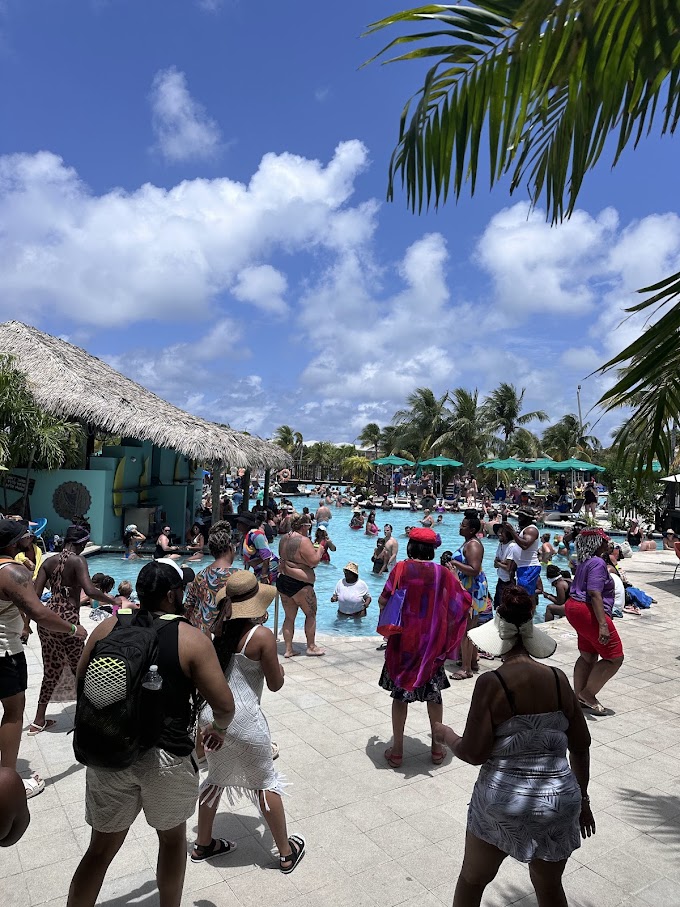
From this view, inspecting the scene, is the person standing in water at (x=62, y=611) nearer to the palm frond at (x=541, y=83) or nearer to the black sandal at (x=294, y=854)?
the black sandal at (x=294, y=854)

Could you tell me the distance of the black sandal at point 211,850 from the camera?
3.17m

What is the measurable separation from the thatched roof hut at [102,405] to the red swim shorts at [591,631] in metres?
11.8

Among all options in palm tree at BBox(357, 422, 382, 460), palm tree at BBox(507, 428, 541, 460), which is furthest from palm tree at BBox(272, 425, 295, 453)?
palm tree at BBox(507, 428, 541, 460)

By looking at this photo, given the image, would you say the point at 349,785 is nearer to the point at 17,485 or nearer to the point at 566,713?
the point at 566,713

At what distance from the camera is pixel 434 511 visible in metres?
30.4

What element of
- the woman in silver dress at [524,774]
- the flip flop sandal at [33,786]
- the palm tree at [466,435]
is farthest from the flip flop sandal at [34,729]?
the palm tree at [466,435]

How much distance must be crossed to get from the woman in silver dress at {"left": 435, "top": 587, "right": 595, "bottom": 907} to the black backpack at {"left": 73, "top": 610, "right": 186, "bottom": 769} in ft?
3.90

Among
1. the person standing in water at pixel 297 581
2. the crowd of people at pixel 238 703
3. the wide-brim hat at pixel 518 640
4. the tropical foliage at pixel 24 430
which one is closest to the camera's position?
the crowd of people at pixel 238 703

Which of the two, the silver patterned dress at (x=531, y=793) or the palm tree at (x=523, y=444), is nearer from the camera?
the silver patterned dress at (x=531, y=793)

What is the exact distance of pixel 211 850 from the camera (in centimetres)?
320

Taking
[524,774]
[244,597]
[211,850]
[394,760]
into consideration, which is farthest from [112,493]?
[524,774]

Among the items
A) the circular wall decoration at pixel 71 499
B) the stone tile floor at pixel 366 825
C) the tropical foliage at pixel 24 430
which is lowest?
the stone tile floor at pixel 366 825

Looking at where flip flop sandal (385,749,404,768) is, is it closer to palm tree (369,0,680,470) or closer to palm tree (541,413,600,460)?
palm tree (369,0,680,470)

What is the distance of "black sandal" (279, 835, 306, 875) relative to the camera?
3.10 metres
